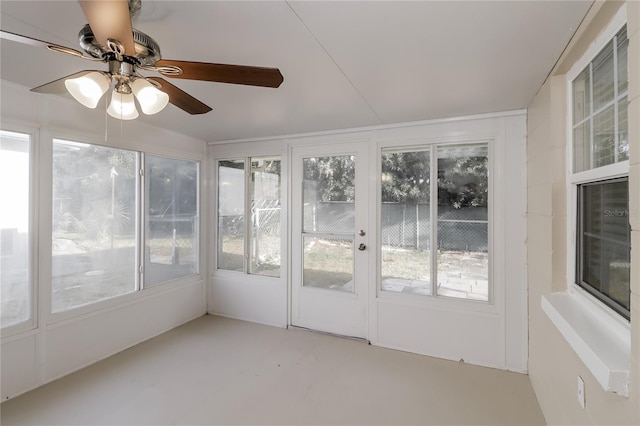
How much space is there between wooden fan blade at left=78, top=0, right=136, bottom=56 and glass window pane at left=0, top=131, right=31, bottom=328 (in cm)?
200

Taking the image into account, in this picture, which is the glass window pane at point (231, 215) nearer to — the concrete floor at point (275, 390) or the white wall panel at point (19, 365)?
the concrete floor at point (275, 390)

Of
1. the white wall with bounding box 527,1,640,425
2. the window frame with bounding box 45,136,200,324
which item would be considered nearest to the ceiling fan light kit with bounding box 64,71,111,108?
the window frame with bounding box 45,136,200,324

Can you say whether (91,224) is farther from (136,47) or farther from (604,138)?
(604,138)

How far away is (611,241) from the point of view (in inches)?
54.6

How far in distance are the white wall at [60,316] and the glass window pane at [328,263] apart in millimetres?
1708

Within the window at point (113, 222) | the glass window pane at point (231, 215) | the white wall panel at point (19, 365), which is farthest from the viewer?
the glass window pane at point (231, 215)

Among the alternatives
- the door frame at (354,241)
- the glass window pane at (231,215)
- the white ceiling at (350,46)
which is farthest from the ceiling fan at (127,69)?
the glass window pane at (231,215)

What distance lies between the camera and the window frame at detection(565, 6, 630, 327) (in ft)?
4.17

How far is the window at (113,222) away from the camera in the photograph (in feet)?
8.71

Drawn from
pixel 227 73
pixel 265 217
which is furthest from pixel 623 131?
pixel 265 217

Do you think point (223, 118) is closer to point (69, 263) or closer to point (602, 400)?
point (69, 263)

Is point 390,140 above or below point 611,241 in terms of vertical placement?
above

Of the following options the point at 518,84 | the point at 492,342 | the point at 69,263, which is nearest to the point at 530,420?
the point at 492,342

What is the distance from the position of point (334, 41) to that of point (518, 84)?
1.41 m
